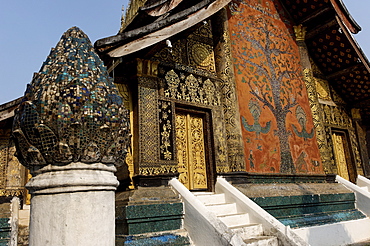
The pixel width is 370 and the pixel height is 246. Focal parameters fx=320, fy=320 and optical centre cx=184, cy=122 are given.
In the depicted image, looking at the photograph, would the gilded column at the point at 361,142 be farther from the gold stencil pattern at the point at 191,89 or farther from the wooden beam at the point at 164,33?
the wooden beam at the point at 164,33

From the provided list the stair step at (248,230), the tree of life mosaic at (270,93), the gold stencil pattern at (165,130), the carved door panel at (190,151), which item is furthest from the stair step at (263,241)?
the tree of life mosaic at (270,93)

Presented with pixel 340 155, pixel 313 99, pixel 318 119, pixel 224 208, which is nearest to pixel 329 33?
pixel 313 99

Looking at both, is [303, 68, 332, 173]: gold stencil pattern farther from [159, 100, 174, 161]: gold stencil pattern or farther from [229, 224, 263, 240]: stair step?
[159, 100, 174, 161]: gold stencil pattern

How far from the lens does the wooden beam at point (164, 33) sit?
4.57 m

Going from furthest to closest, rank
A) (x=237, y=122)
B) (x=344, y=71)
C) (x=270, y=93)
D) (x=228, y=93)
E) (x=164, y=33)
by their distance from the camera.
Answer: (x=344, y=71) < (x=270, y=93) < (x=228, y=93) < (x=237, y=122) < (x=164, y=33)

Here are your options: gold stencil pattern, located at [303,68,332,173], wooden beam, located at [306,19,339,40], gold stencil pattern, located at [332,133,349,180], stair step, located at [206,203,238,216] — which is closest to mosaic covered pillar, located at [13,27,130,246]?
stair step, located at [206,203,238,216]

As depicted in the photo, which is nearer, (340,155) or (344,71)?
(344,71)

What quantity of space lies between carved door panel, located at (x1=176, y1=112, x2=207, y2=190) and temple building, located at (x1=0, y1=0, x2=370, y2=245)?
2cm

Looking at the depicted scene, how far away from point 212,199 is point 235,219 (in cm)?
68

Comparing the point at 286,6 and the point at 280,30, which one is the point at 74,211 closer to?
the point at 280,30

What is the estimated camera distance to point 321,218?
6531 millimetres

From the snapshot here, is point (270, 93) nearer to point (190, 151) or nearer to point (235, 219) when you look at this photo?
point (190, 151)

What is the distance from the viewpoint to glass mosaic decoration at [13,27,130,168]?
1.96 meters

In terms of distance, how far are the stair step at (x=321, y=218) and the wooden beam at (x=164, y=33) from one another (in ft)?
12.9
